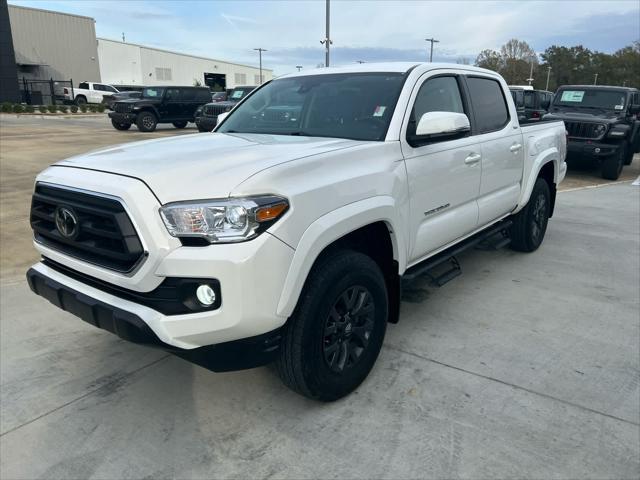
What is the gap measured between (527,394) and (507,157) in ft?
7.56

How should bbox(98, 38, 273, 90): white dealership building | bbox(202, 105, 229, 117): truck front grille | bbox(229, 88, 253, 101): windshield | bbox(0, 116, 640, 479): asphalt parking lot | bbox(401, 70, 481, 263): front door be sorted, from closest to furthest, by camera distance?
bbox(0, 116, 640, 479): asphalt parking lot → bbox(401, 70, 481, 263): front door → bbox(202, 105, 229, 117): truck front grille → bbox(229, 88, 253, 101): windshield → bbox(98, 38, 273, 90): white dealership building

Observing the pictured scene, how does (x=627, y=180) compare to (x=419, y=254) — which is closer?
(x=419, y=254)

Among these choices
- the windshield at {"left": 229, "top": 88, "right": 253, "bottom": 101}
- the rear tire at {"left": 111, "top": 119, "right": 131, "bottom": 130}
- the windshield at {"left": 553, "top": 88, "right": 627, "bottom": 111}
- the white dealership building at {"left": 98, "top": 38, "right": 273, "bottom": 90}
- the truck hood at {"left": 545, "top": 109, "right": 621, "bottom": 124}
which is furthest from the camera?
the white dealership building at {"left": 98, "top": 38, "right": 273, "bottom": 90}

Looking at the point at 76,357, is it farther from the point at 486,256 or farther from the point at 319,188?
the point at 486,256

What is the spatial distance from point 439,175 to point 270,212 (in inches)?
63.6

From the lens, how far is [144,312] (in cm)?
229

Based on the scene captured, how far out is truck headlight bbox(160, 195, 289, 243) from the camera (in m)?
2.21

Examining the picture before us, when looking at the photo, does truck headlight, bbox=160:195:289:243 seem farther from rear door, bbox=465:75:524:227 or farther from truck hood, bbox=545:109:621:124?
truck hood, bbox=545:109:621:124

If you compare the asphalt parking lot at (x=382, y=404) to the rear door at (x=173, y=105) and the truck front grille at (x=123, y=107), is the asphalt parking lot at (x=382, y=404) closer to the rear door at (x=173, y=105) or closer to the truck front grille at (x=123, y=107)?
the truck front grille at (x=123, y=107)

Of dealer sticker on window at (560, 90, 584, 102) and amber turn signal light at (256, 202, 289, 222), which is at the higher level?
dealer sticker on window at (560, 90, 584, 102)

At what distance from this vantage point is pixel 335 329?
2760 mm

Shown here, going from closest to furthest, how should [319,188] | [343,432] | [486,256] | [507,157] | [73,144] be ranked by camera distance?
[319,188] → [343,432] → [507,157] → [486,256] → [73,144]

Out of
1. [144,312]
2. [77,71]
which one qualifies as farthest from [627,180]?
[77,71]

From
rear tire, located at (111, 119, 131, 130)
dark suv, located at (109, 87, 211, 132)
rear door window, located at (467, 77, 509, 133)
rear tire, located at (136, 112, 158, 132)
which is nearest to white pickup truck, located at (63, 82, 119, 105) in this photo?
rear tire, located at (111, 119, 131, 130)
